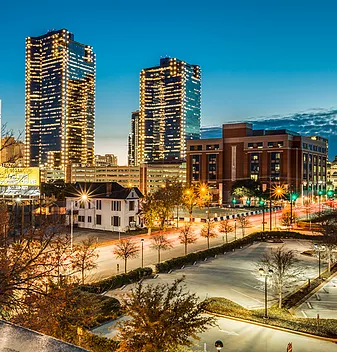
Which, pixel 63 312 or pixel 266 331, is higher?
pixel 63 312

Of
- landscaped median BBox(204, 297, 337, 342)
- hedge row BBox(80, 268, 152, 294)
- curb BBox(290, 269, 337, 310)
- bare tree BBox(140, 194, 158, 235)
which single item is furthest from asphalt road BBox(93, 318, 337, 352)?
bare tree BBox(140, 194, 158, 235)

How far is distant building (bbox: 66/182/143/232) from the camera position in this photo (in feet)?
179

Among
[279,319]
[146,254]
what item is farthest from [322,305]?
[146,254]

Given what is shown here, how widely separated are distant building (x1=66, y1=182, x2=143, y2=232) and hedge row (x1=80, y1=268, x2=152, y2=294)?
80.5 feet

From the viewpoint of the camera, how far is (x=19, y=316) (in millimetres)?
11555

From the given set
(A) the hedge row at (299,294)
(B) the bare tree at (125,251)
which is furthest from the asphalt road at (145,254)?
(A) the hedge row at (299,294)

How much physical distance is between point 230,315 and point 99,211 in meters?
37.9

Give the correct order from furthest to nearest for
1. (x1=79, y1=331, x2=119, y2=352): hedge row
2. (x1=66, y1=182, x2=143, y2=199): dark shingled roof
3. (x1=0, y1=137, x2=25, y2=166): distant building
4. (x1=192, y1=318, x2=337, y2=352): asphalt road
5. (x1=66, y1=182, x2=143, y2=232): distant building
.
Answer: (x1=66, y1=182, x2=143, y2=199): dark shingled roof, (x1=66, y1=182, x2=143, y2=232): distant building, (x1=192, y1=318, x2=337, y2=352): asphalt road, (x1=79, y1=331, x2=119, y2=352): hedge row, (x1=0, y1=137, x2=25, y2=166): distant building

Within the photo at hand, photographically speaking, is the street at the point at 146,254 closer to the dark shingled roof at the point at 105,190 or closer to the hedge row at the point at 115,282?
the hedge row at the point at 115,282

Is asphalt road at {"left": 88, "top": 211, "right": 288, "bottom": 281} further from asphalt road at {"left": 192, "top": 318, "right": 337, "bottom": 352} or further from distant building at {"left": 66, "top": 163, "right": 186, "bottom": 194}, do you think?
distant building at {"left": 66, "top": 163, "right": 186, "bottom": 194}

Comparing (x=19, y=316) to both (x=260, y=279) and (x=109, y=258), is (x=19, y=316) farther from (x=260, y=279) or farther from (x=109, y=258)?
(x=109, y=258)

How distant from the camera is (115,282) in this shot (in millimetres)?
26375

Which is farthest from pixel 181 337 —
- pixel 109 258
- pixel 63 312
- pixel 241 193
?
pixel 241 193

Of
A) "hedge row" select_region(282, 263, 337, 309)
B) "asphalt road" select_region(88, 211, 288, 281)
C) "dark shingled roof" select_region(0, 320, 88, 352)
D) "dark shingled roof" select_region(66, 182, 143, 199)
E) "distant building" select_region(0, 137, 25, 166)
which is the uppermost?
"distant building" select_region(0, 137, 25, 166)
